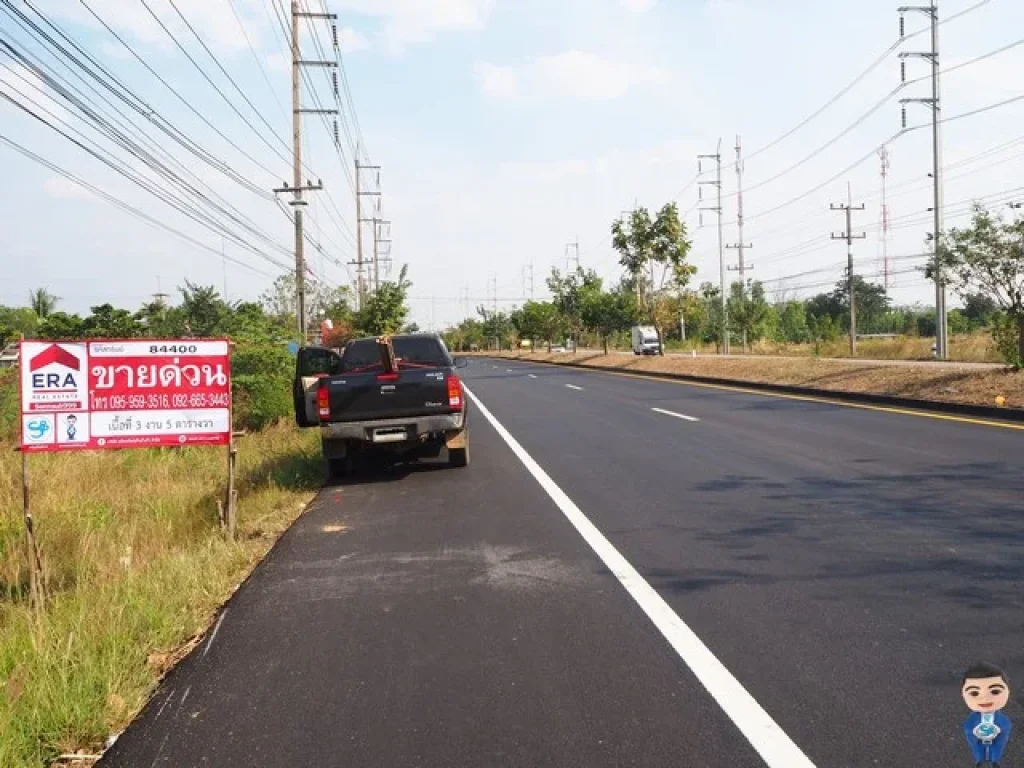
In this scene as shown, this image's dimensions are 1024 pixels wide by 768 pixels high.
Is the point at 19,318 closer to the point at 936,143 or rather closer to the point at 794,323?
the point at 936,143

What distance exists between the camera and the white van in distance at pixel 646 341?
60.7m

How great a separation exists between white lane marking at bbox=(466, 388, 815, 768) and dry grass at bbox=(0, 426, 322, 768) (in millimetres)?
2718

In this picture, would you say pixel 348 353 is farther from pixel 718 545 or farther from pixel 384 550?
pixel 718 545

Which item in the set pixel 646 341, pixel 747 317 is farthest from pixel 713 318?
pixel 646 341

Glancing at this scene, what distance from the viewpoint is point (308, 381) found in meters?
12.8

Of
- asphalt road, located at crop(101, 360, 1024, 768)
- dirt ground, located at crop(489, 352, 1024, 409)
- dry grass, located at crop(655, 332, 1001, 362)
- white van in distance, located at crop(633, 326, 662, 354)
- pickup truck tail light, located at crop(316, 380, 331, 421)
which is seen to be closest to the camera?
asphalt road, located at crop(101, 360, 1024, 768)

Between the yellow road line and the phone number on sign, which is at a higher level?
the phone number on sign

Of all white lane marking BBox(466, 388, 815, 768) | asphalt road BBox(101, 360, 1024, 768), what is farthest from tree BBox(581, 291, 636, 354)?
white lane marking BBox(466, 388, 815, 768)

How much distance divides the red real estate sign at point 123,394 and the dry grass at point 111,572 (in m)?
1.00

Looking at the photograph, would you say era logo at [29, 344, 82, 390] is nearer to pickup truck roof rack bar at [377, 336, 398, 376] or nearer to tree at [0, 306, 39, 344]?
pickup truck roof rack bar at [377, 336, 398, 376]

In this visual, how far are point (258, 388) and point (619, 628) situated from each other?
15.2 metres

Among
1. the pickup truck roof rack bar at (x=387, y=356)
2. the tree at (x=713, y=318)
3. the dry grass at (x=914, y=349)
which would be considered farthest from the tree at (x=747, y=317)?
the pickup truck roof rack bar at (x=387, y=356)

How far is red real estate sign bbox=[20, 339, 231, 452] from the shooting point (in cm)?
682

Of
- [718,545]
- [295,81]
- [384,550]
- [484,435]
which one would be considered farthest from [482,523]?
[295,81]
